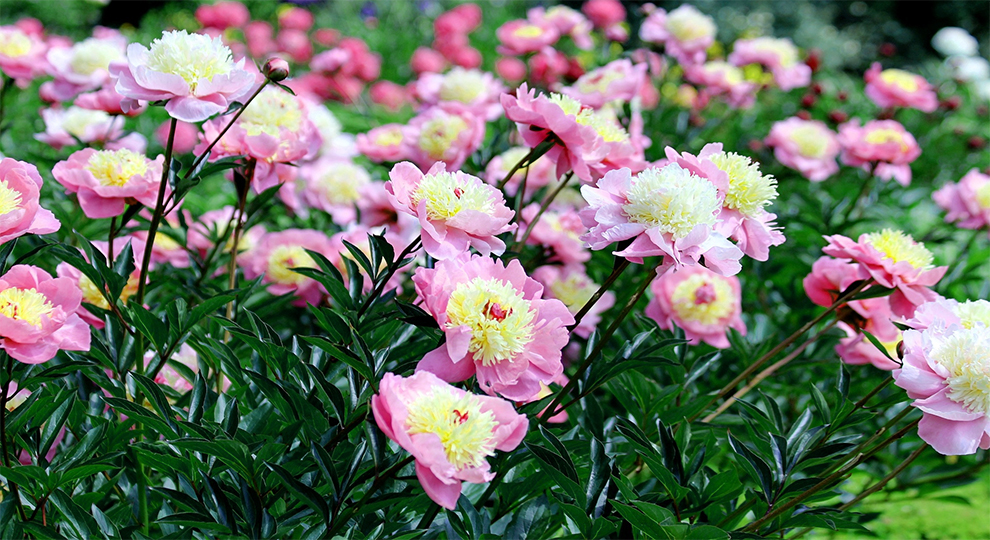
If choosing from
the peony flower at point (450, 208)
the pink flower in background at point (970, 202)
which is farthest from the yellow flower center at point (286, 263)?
the pink flower in background at point (970, 202)

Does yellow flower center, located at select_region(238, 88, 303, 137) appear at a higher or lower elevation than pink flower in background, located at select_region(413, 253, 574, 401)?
lower

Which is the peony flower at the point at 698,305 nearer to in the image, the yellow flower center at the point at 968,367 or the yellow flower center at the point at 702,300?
the yellow flower center at the point at 702,300

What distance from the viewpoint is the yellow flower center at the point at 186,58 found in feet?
3.24

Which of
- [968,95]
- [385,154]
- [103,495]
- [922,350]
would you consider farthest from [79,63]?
[968,95]

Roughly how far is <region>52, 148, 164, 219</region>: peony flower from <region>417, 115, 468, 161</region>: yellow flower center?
1.96 feet

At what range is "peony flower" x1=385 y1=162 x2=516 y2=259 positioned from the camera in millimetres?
895

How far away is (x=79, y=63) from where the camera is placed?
1.81m

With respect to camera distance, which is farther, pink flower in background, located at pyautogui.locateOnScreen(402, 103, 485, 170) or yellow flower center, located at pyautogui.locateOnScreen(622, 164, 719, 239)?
pink flower in background, located at pyautogui.locateOnScreen(402, 103, 485, 170)

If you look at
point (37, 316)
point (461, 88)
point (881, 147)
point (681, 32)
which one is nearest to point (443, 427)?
point (37, 316)

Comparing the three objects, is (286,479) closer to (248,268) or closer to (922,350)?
(922,350)

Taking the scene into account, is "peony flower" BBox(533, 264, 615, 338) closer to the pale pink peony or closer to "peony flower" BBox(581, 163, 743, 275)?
the pale pink peony

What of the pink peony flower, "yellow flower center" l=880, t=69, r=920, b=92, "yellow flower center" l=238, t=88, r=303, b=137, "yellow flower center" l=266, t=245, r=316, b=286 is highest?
"yellow flower center" l=238, t=88, r=303, b=137

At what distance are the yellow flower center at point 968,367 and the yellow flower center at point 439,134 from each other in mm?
989

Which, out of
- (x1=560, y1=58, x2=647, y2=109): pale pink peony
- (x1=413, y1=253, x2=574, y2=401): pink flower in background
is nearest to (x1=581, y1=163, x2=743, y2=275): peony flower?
(x1=413, y1=253, x2=574, y2=401): pink flower in background
